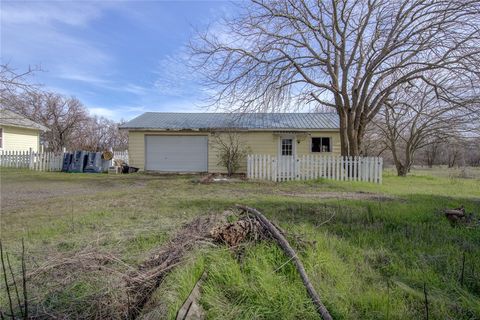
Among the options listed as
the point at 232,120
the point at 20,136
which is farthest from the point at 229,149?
the point at 20,136

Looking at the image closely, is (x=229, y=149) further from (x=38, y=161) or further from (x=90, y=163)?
(x=38, y=161)

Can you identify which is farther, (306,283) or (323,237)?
(323,237)

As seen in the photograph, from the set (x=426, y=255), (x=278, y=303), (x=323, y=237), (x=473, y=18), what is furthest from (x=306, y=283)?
(x=473, y=18)

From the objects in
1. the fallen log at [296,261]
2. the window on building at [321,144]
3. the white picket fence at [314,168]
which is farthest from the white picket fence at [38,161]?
the fallen log at [296,261]

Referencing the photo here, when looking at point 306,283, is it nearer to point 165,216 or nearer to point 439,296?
point 439,296

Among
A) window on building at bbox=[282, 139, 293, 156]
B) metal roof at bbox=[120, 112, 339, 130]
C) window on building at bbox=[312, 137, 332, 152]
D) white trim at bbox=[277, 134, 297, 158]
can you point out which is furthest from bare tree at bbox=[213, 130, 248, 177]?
window on building at bbox=[312, 137, 332, 152]

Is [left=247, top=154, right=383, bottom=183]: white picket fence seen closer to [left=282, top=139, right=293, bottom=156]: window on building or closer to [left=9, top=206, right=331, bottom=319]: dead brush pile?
[left=282, top=139, right=293, bottom=156]: window on building

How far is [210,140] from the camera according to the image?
16.7m

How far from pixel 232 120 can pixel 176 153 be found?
393 centimetres

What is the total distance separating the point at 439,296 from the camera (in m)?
2.45

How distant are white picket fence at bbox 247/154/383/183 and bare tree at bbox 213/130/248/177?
275cm

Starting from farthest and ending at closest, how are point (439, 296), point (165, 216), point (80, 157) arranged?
point (80, 157) → point (165, 216) → point (439, 296)

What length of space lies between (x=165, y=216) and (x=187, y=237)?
7.37 feet

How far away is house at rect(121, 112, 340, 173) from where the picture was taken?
53.8 ft
